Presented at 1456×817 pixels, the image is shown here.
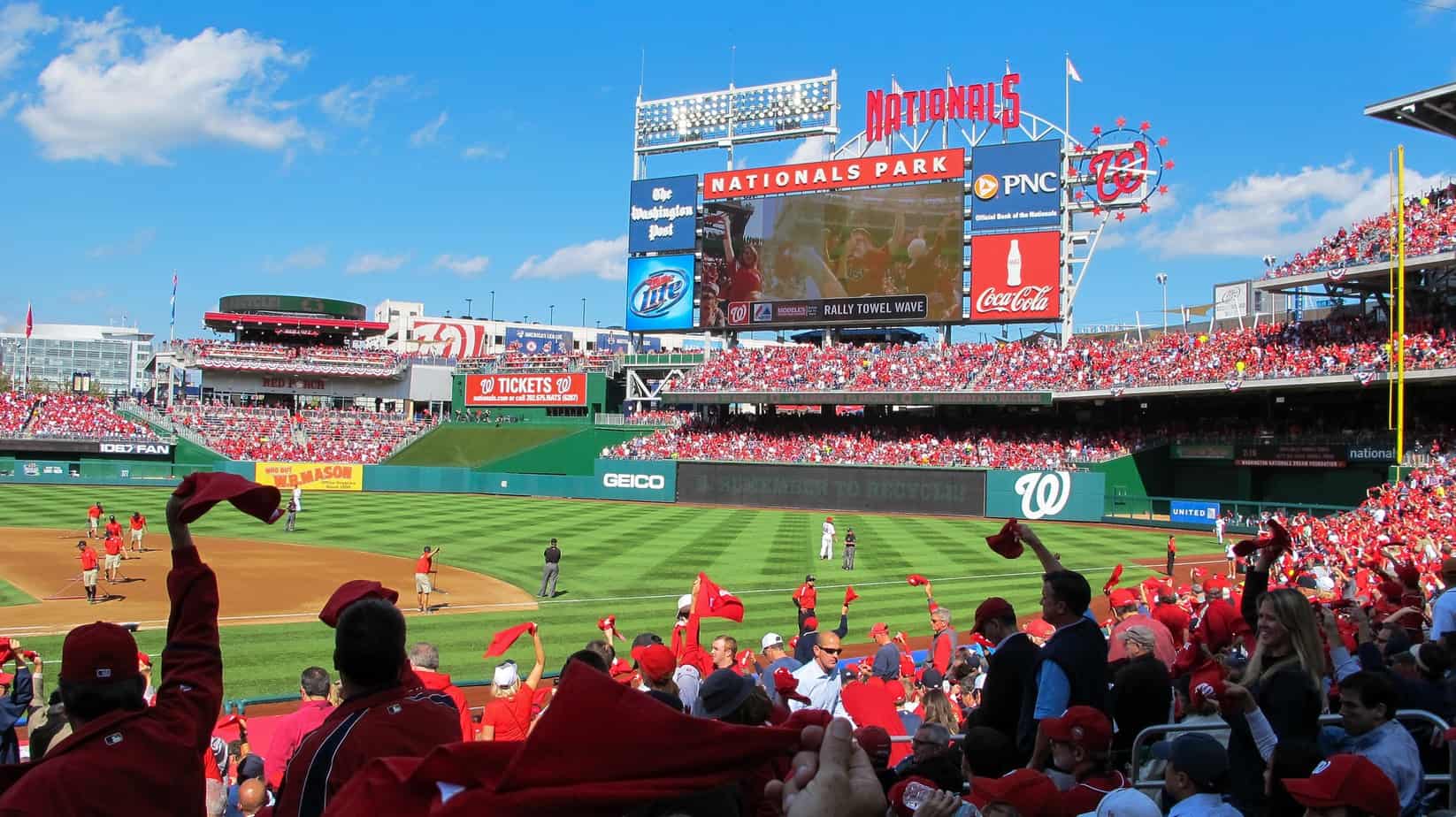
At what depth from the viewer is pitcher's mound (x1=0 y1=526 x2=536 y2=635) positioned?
66.1 feet

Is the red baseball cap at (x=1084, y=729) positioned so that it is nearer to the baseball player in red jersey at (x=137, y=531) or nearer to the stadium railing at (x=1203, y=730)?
the stadium railing at (x=1203, y=730)

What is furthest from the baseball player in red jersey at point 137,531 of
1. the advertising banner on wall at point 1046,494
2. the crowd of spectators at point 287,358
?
the crowd of spectators at point 287,358

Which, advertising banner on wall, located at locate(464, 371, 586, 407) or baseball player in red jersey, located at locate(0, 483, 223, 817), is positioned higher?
advertising banner on wall, located at locate(464, 371, 586, 407)

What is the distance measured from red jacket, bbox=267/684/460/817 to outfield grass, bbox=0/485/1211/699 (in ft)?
39.8

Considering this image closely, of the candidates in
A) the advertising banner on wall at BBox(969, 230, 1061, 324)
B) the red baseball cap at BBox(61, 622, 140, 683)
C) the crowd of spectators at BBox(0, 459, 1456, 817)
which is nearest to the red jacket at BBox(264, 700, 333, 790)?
the crowd of spectators at BBox(0, 459, 1456, 817)

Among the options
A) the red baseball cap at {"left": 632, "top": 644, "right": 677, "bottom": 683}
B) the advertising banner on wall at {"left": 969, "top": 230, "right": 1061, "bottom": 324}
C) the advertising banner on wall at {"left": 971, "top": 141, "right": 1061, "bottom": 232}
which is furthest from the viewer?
the advertising banner on wall at {"left": 971, "top": 141, "right": 1061, "bottom": 232}

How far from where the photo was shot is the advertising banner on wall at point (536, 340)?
9925cm

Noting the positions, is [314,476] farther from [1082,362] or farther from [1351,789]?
[1351,789]

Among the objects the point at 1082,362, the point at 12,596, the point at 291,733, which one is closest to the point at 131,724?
the point at 291,733

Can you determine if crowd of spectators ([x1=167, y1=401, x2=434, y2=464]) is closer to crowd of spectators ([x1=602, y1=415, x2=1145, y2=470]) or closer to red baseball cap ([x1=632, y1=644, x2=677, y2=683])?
crowd of spectators ([x1=602, y1=415, x2=1145, y2=470])

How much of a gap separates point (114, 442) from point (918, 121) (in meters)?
43.5

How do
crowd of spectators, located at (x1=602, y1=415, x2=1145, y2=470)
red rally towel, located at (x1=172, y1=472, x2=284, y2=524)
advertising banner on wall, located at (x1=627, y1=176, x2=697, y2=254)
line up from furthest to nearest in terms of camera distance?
1. advertising banner on wall, located at (x1=627, y1=176, x2=697, y2=254)
2. crowd of spectators, located at (x1=602, y1=415, x2=1145, y2=470)
3. red rally towel, located at (x1=172, y1=472, x2=284, y2=524)

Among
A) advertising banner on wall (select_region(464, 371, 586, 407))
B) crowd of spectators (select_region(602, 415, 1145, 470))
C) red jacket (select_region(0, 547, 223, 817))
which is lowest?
red jacket (select_region(0, 547, 223, 817))

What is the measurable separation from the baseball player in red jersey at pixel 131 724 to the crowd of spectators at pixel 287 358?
75.1 metres
